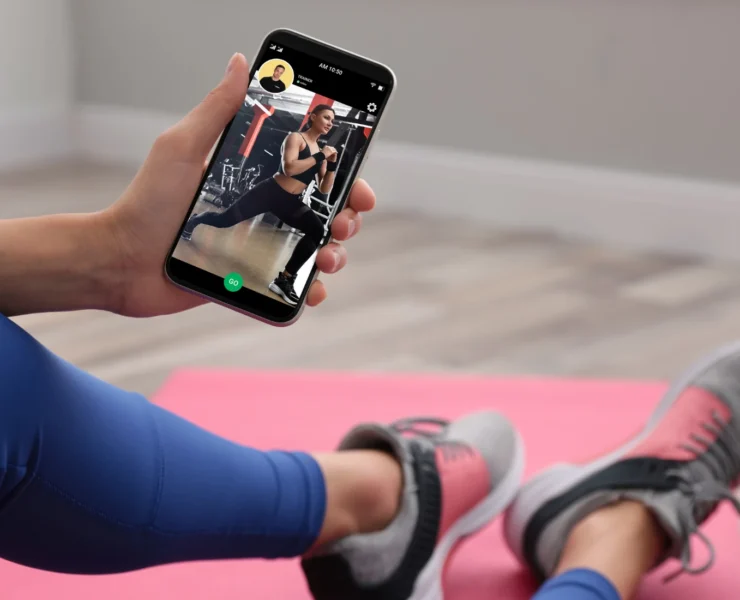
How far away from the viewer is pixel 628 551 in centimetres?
77

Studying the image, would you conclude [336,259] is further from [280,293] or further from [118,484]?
[118,484]

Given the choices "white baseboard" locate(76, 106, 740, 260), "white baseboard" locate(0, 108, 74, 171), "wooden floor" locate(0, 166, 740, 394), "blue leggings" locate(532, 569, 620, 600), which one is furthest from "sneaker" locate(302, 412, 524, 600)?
"white baseboard" locate(0, 108, 74, 171)

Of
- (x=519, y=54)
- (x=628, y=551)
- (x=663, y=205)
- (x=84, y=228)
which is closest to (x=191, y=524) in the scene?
(x=84, y=228)

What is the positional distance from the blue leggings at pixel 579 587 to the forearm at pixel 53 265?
38 cm

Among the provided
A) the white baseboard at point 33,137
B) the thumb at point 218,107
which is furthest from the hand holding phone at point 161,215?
the white baseboard at point 33,137

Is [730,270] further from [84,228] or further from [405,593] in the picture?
[84,228]

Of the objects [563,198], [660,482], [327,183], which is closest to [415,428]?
[660,482]

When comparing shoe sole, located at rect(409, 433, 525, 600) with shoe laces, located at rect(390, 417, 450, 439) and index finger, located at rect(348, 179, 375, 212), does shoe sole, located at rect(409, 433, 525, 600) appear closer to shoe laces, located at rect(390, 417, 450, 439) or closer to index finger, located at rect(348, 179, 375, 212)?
shoe laces, located at rect(390, 417, 450, 439)

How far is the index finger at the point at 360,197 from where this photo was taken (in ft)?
2.31

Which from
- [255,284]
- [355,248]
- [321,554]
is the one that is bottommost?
[355,248]

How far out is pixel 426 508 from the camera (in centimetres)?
81

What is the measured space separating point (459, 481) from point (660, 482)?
0.17 meters

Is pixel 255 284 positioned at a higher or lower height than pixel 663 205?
higher

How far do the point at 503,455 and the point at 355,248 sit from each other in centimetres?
125
